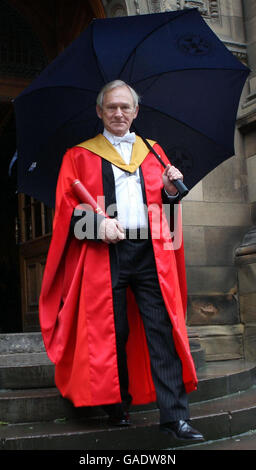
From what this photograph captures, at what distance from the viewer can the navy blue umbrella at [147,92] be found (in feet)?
10.7

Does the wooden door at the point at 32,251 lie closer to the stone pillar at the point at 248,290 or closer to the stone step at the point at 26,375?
the stone pillar at the point at 248,290

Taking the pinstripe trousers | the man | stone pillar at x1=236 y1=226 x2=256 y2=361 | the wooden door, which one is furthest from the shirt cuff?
the wooden door

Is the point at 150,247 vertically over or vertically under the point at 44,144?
under

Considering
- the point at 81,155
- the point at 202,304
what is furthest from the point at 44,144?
the point at 202,304

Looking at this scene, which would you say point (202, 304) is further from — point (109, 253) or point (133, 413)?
point (109, 253)

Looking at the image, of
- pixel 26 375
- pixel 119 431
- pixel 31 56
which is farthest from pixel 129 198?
pixel 31 56

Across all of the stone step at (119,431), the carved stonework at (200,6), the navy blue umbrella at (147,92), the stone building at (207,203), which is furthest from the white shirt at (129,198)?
the carved stonework at (200,6)

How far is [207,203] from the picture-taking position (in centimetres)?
591

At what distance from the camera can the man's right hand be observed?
3.06 metres

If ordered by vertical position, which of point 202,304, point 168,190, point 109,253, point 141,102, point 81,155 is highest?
point 141,102

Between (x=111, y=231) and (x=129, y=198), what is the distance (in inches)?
11.1

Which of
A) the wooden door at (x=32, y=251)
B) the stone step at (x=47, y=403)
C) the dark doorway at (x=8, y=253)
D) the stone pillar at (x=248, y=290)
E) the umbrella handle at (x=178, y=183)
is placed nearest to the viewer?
the umbrella handle at (x=178, y=183)
